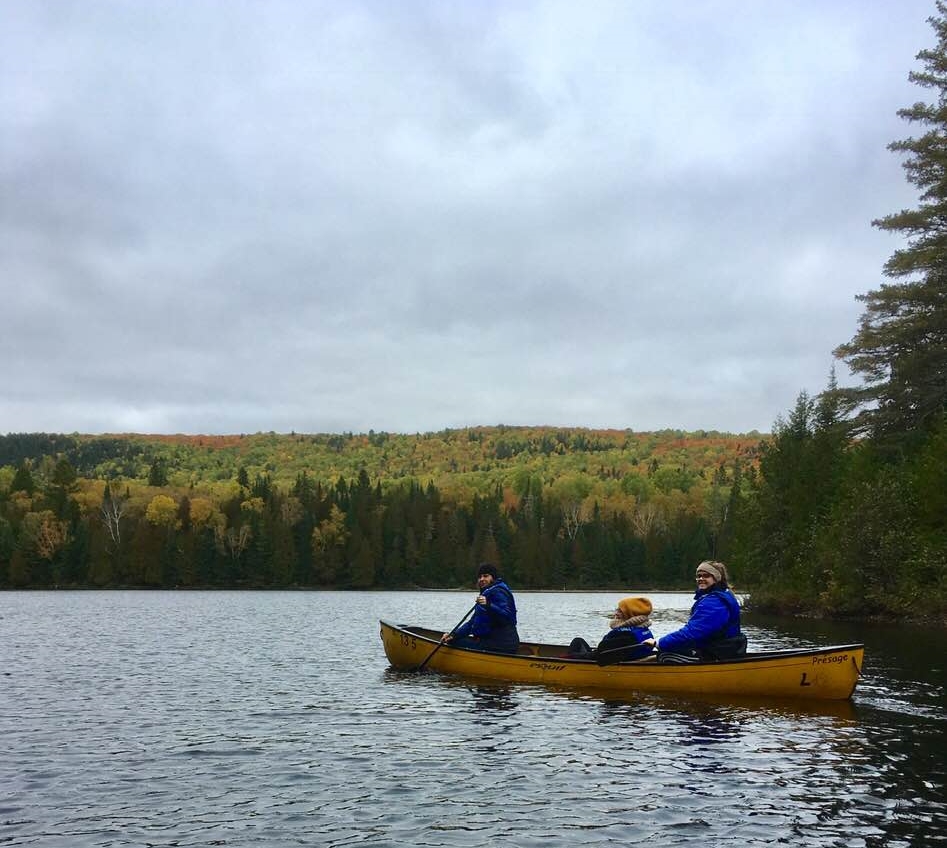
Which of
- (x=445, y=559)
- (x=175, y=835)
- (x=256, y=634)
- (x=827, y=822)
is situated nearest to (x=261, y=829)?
(x=175, y=835)

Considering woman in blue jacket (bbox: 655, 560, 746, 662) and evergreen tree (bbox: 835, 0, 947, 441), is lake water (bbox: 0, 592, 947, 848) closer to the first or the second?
woman in blue jacket (bbox: 655, 560, 746, 662)

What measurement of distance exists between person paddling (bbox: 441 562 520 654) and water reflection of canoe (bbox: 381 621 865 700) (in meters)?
1.12

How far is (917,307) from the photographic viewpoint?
50.7 m

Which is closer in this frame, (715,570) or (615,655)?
(715,570)

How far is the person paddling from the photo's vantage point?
2580 cm

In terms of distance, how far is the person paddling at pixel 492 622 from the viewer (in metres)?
25.8

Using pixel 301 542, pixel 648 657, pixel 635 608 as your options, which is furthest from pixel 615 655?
pixel 301 542

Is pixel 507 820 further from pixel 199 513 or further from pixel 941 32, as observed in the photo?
pixel 199 513

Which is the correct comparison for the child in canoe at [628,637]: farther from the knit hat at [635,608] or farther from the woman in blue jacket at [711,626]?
the woman in blue jacket at [711,626]

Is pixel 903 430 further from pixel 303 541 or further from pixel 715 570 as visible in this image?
pixel 303 541

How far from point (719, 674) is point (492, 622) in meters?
7.33

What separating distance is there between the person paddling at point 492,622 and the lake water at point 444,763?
1.58 meters

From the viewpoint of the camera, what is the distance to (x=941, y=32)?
4956cm

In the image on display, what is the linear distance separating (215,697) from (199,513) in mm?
137828
